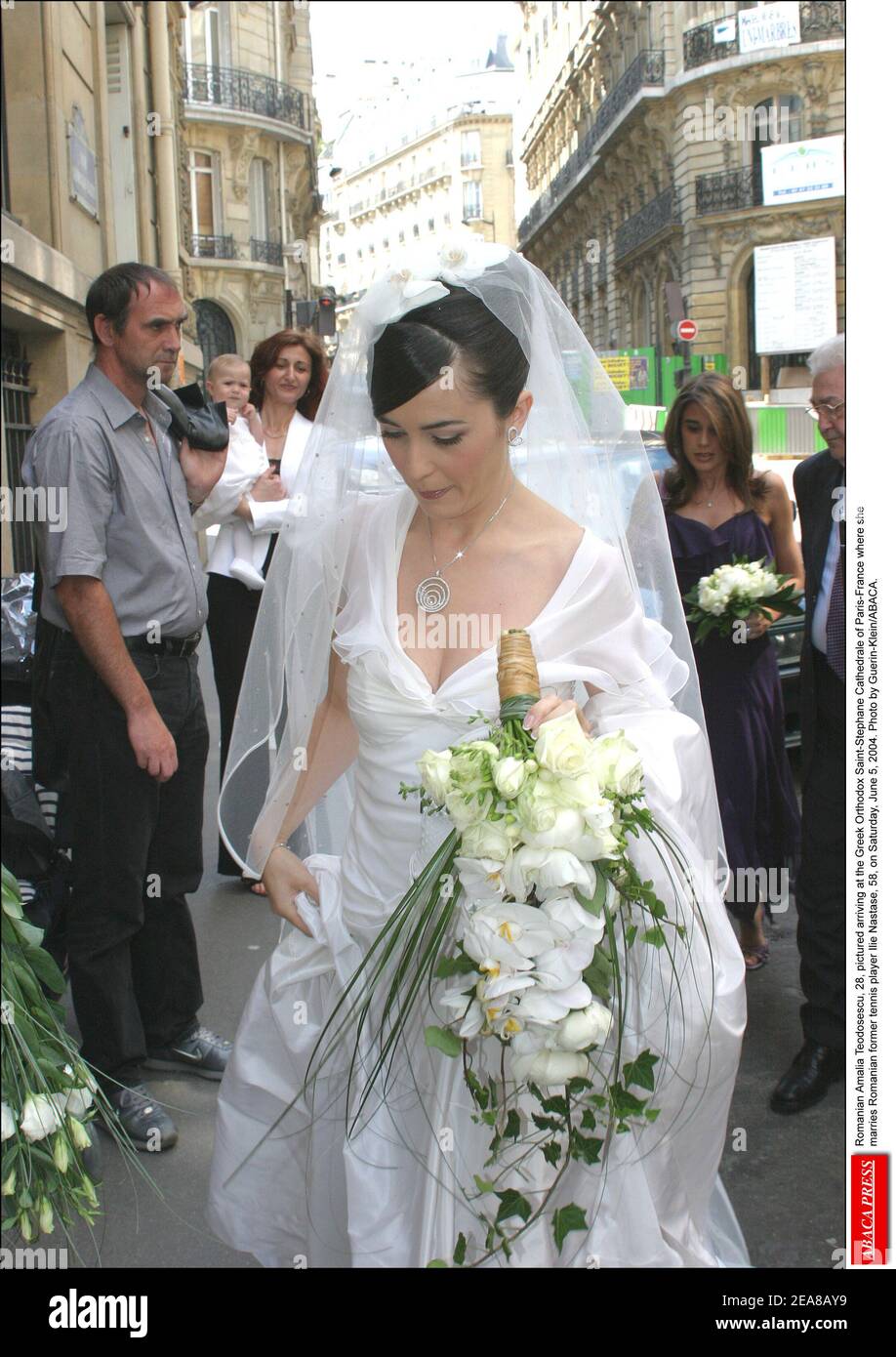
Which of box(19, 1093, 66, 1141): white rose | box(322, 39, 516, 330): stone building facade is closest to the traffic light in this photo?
box(322, 39, 516, 330): stone building facade

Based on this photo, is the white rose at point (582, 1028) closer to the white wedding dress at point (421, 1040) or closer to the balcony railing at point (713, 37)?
the white wedding dress at point (421, 1040)

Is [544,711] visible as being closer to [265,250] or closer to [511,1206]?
[511,1206]

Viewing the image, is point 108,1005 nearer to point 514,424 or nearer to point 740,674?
point 514,424

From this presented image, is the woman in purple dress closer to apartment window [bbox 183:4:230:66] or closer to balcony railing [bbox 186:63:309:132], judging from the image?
apartment window [bbox 183:4:230:66]

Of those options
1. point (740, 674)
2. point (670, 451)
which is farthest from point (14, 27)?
point (740, 674)

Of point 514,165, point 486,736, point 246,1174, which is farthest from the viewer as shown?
point 514,165

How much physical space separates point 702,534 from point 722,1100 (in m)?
3.00

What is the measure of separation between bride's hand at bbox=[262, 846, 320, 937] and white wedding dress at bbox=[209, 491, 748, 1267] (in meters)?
0.03

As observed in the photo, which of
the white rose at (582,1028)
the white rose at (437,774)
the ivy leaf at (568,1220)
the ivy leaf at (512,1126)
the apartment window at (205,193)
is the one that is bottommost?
the ivy leaf at (568,1220)

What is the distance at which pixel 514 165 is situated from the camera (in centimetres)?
380

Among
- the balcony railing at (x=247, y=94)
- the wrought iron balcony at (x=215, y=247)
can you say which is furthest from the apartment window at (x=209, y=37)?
the wrought iron balcony at (x=215, y=247)

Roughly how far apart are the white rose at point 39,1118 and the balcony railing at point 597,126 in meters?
3.75

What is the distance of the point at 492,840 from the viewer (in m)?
1.74

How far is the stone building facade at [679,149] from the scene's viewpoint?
979cm
